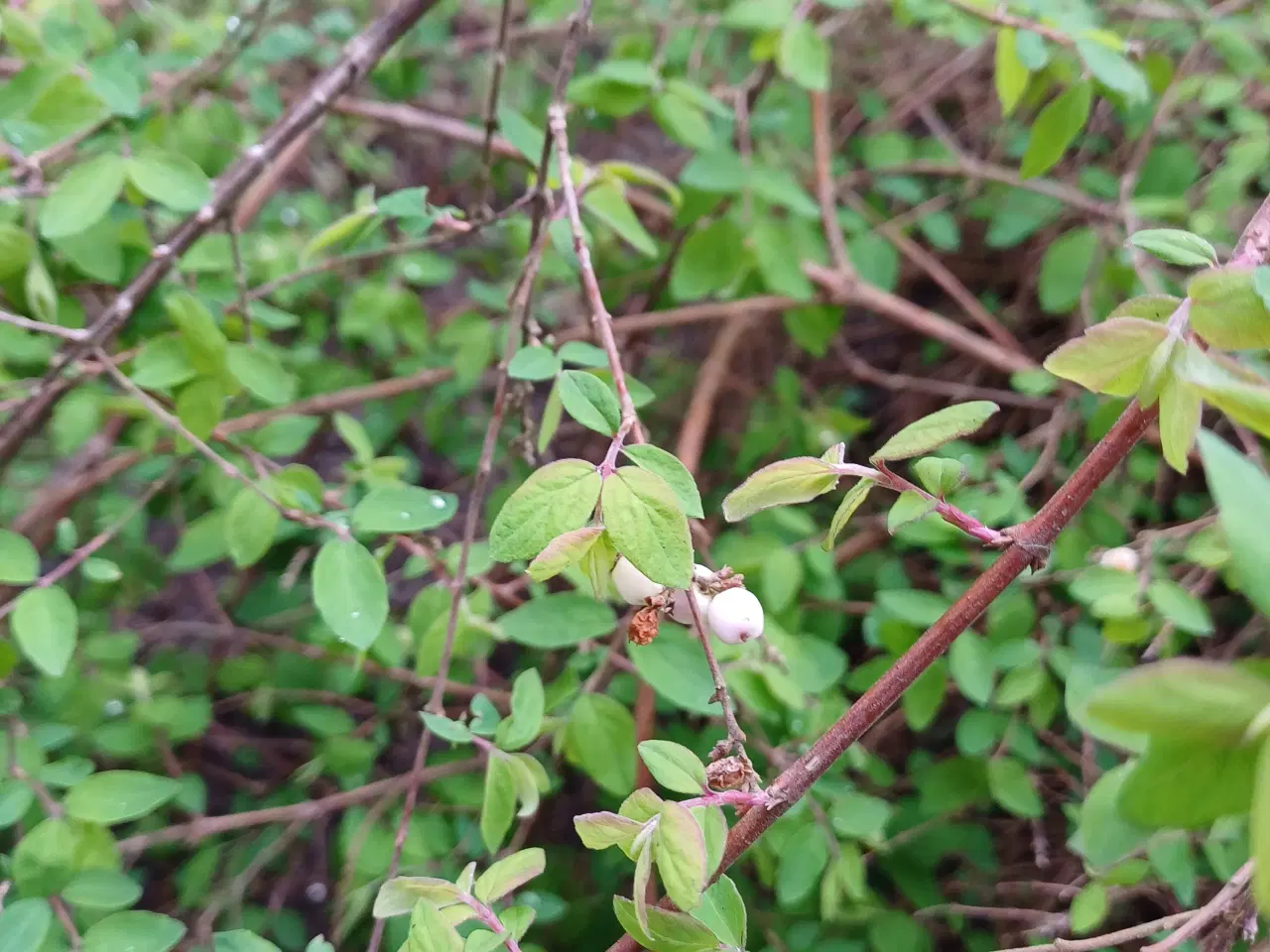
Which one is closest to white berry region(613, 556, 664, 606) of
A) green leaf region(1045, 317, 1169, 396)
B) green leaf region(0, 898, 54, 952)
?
green leaf region(1045, 317, 1169, 396)

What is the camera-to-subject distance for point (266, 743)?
1.17 m

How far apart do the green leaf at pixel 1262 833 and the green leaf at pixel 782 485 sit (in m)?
0.20

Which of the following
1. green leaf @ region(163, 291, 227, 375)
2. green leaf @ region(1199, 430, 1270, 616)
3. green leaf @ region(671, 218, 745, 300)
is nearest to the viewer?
green leaf @ region(1199, 430, 1270, 616)

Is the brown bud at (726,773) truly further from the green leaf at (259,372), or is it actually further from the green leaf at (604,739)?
the green leaf at (259,372)

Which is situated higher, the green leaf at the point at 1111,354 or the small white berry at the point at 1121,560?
the green leaf at the point at 1111,354

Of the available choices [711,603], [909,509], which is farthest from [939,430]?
[711,603]

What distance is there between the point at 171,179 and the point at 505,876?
0.65m

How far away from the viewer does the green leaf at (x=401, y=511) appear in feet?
2.01

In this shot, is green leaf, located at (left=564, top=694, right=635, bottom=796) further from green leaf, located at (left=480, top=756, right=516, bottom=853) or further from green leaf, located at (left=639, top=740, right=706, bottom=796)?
green leaf, located at (left=639, top=740, right=706, bottom=796)

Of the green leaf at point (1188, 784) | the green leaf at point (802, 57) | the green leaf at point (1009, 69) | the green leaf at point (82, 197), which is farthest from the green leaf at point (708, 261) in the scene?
the green leaf at point (1188, 784)

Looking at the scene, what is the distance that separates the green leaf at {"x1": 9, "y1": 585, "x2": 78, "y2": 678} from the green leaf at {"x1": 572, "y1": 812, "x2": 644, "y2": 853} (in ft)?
1.50

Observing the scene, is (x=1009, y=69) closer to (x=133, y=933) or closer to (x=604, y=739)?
(x=604, y=739)

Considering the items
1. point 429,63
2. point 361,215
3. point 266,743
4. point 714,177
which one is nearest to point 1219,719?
point 361,215

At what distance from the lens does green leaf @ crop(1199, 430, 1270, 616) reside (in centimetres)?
24
